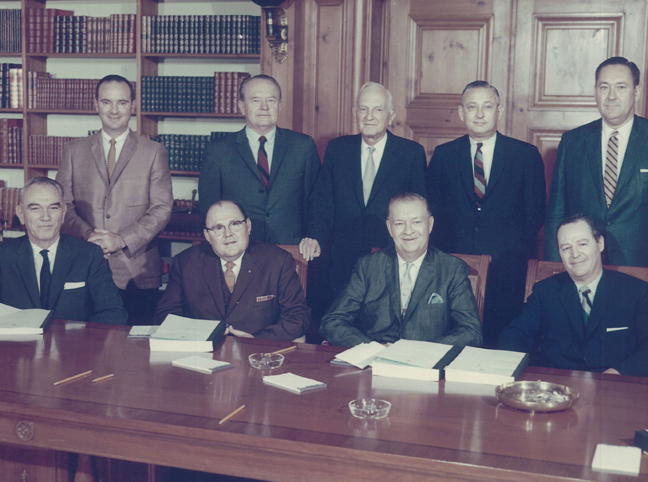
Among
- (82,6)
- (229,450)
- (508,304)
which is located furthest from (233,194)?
(82,6)

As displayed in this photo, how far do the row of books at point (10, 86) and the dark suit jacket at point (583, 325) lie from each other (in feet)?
14.5

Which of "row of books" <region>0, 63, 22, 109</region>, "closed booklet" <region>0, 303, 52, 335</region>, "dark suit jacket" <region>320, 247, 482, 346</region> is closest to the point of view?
"closed booklet" <region>0, 303, 52, 335</region>

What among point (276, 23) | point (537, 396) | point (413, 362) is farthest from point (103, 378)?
point (276, 23)

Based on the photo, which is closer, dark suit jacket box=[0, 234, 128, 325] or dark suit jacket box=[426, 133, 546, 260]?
dark suit jacket box=[0, 234, 128, 325]

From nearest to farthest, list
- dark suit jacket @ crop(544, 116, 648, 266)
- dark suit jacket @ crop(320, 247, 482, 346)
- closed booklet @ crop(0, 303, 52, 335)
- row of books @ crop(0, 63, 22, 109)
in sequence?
closed booklet @ crop(0, 303, 52, 335) < dark suit jacket @ crop(320, 247, 482, 346) < dark suit jacket @ crop(544, 116, 648, 266) < row of books @ crop(0, 63, 22, 109)

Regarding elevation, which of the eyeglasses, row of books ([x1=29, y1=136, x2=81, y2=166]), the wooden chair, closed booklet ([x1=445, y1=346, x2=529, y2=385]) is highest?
row of books ([x1=29, y1=136, x2=81, y2=166])

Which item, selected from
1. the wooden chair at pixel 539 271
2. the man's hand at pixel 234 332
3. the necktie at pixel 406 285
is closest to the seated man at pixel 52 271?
the man's hand at pixel 234 332

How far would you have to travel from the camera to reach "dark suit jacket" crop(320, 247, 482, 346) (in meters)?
2.57

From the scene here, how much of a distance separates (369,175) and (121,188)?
1.22m

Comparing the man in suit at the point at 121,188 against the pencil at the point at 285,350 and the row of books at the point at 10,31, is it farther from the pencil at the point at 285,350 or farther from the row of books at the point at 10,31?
the row of books at the point at 10,31

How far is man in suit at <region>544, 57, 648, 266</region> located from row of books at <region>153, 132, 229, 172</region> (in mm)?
2780

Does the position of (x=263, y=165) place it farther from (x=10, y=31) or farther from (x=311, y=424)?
(x=10, y=31)

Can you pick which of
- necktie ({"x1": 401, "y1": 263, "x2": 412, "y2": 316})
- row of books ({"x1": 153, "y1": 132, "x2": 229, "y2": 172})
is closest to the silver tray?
necktie ({"x1": 401, "y1": 263, "x2": 412, "y2": 316})

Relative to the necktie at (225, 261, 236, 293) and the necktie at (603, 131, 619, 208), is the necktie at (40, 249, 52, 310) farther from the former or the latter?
the necktie at (603, 131, 619, 208)
